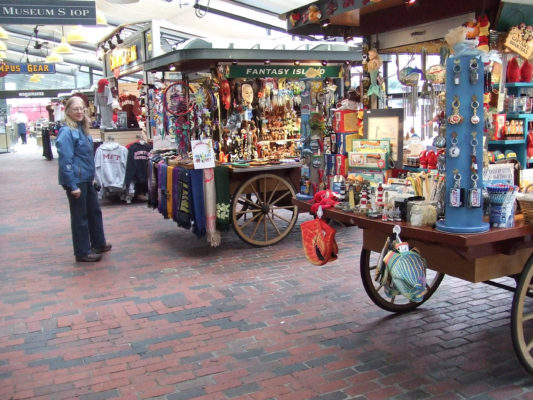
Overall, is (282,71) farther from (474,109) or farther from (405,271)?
(405,271)

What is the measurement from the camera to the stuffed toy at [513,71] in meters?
3.50

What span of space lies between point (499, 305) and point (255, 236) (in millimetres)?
3111

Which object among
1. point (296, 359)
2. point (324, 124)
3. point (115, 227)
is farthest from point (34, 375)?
point (115, 227)

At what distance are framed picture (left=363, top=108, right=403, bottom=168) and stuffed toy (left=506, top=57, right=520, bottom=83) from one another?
0.71 metres

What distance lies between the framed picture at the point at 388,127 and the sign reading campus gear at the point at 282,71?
9.20 feet

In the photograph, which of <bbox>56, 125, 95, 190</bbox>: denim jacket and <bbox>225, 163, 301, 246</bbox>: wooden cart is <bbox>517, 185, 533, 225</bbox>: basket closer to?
<bbox>225, 163, 301, 246</bbox>: wooden cart

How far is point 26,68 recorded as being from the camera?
19.8m

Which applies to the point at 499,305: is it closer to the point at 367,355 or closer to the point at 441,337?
the point at 441,337

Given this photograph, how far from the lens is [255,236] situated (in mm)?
6566

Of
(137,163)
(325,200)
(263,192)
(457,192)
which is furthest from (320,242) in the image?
(137,163)

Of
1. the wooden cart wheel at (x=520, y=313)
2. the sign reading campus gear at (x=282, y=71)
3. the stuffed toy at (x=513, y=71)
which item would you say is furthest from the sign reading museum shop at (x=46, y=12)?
the wooden cart wheel at (x=520, y=313)

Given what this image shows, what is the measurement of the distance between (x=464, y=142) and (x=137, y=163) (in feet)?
24.2

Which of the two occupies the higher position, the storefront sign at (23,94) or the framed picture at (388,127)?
the storefront sign at (23,94)

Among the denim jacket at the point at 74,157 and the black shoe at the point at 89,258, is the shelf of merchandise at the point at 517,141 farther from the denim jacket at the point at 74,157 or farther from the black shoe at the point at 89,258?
the black shoe at the point at 89,258
